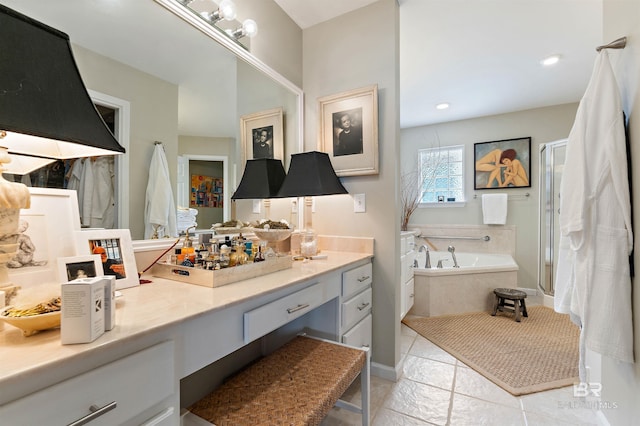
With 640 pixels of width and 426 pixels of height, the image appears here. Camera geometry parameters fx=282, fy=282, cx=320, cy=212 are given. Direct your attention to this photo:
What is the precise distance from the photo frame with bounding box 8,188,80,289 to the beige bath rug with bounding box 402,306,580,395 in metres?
2.34

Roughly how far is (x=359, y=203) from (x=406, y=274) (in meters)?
1.17

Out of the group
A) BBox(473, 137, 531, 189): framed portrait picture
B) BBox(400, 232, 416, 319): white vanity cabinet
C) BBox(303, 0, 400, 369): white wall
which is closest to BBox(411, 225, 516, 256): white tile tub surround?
BBox(473, 137, 531, 189): framed portrait picture

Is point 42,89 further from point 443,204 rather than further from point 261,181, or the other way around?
point 443,204

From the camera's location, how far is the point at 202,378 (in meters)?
1.36

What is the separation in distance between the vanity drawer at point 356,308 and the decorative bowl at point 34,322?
1.20 m

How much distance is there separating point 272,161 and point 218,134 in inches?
17.1

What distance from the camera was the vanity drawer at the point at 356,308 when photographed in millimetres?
1568

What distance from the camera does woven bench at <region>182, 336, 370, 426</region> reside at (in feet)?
2.99

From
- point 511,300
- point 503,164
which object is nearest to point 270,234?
point 511,300

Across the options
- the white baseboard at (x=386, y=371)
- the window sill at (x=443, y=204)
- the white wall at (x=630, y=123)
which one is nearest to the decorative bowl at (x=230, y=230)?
the white baseboard at (x=386, y=371)

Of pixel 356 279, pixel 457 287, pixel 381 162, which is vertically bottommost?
pixel 457 287

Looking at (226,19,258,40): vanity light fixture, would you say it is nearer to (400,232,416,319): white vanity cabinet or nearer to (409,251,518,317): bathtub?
(400,232,416,319): white vanity cabinet

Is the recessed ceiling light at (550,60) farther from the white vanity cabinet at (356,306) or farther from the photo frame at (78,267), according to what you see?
the photo frame at (78,267)

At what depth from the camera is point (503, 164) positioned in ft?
12.5
